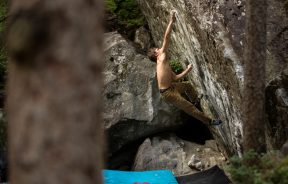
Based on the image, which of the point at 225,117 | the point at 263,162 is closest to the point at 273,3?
the point at 225,117

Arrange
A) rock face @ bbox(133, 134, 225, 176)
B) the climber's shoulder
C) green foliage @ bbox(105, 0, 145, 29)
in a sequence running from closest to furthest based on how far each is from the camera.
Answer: the climber's shoulder
rock face @ bbox(133, 134, 225, 176)
green foliage @ bbox(105, 0, 145, 29)

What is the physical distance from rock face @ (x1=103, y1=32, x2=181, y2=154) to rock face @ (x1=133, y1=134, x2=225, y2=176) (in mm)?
421

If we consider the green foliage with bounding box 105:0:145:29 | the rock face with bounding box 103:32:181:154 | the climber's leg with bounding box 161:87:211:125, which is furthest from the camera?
the green foliage with bounding box 105:0:145:29

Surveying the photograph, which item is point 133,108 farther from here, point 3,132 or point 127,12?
point 127,12

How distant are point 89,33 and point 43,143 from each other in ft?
2.21

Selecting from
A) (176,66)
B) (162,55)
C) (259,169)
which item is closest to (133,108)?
(176,66)

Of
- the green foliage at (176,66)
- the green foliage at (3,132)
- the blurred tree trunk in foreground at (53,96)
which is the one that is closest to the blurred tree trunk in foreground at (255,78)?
the blurred tree trunk in foreground at (53,96)

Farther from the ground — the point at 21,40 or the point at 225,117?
the point at 21,40

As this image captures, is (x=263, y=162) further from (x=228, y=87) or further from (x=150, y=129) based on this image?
(x=150, y=129)

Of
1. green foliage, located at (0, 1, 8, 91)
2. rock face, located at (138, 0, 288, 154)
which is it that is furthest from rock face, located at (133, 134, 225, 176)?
green foliage, located at (0, 1, 8, 91)

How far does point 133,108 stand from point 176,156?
1622 mm

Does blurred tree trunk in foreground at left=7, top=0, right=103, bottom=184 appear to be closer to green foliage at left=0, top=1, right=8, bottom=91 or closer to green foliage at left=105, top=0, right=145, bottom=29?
green foliage at left=0, top=1, right=8, bottom=91

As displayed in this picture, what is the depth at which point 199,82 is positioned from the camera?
11414 mm

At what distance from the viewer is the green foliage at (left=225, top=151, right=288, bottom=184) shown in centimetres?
548
